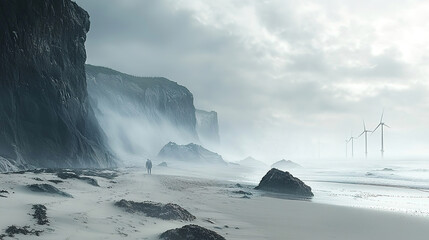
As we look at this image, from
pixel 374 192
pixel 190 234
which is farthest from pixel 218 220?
pixel 374 192

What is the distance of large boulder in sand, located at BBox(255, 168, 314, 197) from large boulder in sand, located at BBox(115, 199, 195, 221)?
50.3 feet

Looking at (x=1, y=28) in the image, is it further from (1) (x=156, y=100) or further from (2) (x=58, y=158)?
(1) (x=156, y=100)

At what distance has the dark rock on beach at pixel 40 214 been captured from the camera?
9.38 meters

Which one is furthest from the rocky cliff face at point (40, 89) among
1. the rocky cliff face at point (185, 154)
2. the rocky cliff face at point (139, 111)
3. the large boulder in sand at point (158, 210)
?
the rocky cliff face at point (185, 154)

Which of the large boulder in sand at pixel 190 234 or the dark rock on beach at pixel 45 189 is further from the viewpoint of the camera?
the dark rock on beach at pixel 45 189

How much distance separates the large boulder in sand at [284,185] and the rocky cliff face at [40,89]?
19868 millimetres

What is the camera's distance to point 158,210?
1259cm

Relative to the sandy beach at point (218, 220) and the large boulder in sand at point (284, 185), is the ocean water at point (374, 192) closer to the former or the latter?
the large boulder in sand at point (284, 185)

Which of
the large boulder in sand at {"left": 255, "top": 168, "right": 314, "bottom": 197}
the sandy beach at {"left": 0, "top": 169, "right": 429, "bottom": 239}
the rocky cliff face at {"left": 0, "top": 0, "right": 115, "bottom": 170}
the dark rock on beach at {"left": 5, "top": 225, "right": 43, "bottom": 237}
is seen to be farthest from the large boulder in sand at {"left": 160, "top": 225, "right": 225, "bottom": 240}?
the rocky cliff face at {"left": 0, "top": 0, "right": 115, "bottom": 170}

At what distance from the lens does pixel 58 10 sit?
43656mm

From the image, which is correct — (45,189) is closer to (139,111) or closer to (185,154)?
(185,154)

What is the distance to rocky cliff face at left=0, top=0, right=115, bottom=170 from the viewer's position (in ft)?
109

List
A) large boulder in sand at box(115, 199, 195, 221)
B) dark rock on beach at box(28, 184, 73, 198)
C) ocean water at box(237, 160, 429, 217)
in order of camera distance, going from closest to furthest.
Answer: large boulder in sand at box(115, 199, 195, 221) < dark rock on beach at box(28, 184, 73, 198) < ocean water at box(237, 160, 429, 217)

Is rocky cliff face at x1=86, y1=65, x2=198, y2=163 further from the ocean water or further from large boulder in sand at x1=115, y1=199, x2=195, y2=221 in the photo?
large boulder in sand at x1=115, y1=199, x2=195, y2=221
